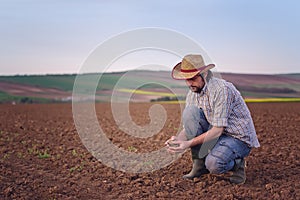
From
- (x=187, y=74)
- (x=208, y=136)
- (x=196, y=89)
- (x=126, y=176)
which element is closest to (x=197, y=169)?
(x=208, y=136)

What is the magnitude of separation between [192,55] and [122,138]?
15.6ft

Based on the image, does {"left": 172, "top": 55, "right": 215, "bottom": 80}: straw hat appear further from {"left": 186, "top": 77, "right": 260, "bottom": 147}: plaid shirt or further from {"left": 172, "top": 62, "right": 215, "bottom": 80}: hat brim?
{"left": 186, "top": 77, "right": 260, "bottom": 147}: plaid shirt

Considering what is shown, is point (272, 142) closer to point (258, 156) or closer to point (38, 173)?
point (258, 156)

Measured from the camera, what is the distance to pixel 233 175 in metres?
5.42

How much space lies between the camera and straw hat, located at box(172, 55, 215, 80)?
4910 mm

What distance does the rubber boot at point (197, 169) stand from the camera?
555 cm

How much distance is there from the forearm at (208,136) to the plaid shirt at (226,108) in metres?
0.06

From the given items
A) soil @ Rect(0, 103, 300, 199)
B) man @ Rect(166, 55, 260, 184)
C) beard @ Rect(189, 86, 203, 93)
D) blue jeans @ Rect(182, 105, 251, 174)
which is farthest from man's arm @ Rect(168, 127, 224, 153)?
soil @ Rect(0, 103, 300, 199)

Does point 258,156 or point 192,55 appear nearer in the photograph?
point 192,55

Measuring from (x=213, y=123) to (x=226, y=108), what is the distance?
0.21m

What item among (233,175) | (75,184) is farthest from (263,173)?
(75,184)

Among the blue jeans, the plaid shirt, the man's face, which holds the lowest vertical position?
the blue jeans

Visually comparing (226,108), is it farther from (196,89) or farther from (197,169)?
(197,169)

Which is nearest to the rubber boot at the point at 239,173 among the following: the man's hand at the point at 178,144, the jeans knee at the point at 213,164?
the jeans knee at the point at 213,164
